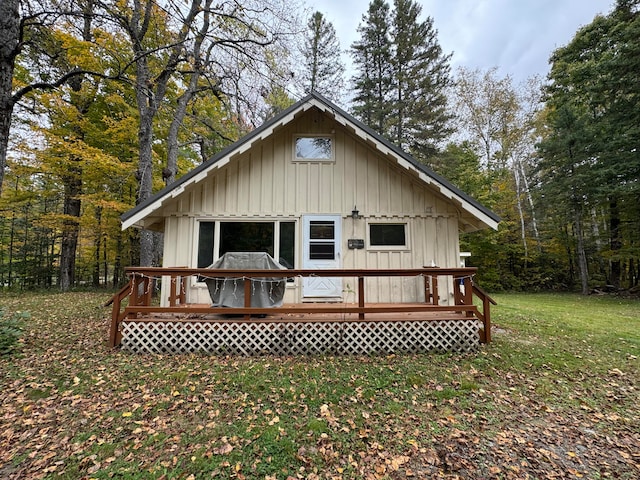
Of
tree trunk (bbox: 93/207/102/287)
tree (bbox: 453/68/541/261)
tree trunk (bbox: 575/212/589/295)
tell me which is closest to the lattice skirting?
tree trunk (bbox: 93/207/102/287)

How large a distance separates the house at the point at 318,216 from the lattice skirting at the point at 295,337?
193 centimetres

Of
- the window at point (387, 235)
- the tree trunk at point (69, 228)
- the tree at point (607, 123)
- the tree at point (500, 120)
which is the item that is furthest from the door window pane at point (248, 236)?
the tree at point (500, 120)

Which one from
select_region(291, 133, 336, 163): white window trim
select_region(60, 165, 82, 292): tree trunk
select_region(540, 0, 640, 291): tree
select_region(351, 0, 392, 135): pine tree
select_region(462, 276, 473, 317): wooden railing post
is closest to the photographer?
select_region(462, 276, 473, 317): wooden railing post

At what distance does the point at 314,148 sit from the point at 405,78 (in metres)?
13.4

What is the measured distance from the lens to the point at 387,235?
24.1ft

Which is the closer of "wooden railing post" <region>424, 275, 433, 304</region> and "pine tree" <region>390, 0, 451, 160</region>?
"wooden railing post" <region>424, 275, 433, 304</region>

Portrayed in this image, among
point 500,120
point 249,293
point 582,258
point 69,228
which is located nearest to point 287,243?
point 249,293

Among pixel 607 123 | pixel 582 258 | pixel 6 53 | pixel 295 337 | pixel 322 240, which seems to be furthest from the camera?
pixel 582 258

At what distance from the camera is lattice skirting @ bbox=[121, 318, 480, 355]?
509cm

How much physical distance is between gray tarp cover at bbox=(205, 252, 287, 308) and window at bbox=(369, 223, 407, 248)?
109 inches

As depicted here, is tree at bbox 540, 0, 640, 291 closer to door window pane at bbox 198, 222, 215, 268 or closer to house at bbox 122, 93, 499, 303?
house at bbox 122, 93, 499, 303

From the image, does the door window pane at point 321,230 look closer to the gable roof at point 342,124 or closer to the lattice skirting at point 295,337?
the gable roof at point 342,124

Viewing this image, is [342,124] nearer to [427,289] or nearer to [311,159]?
[311,159]

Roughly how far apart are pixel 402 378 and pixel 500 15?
28505 millimetres
